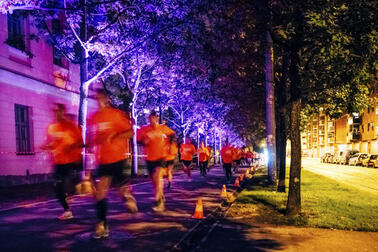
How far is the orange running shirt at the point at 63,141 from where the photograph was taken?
6.46 meters

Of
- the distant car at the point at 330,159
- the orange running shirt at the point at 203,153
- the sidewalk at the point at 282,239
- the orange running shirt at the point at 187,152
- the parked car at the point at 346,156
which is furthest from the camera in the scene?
the distant car at the point at 330,159

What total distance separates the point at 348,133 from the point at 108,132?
8487 cm

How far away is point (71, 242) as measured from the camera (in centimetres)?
532

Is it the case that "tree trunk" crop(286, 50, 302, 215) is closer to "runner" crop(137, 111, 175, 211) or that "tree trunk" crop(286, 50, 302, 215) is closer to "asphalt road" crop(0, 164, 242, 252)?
"asphalt road" crop(0, 164, 242, 252)

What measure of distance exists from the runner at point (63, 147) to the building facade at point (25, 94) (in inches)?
395

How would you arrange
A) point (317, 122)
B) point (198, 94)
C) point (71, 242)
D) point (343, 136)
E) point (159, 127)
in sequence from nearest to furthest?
1. point (71, 242)
2. point (159, 127)
3. point (198, 94)
4. point (343, 136)
5. point (317, 122)

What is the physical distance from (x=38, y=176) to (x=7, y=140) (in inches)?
91.6

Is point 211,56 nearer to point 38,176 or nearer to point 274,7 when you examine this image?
point 274,7

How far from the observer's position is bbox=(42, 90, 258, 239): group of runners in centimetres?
547

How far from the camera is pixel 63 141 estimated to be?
6.46m

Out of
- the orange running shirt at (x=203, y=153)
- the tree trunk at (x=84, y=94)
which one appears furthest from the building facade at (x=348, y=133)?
the tree trunk at (x=84, y=94)

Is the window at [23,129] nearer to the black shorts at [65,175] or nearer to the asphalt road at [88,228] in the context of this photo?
the asphalt road at [88,228]

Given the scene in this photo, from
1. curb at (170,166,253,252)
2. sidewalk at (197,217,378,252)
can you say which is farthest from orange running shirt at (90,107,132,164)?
sidewalk at (197,217,378,252)

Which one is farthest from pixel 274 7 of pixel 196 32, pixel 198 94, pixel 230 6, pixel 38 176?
pixel 198 94
